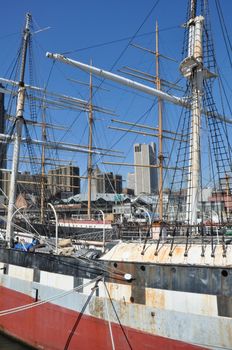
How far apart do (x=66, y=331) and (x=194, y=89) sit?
33.9ft

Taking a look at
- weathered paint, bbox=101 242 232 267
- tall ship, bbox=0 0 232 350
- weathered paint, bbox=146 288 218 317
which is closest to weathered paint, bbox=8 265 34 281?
tall ship, bbox=0 0 232 350

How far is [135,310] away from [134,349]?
1.00 m

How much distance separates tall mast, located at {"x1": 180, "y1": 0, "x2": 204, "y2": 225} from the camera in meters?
13.5

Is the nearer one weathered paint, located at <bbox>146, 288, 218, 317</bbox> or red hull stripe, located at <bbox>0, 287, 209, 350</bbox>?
weathered paint, located at <bbox>146, 288, 218, 317</bbox>

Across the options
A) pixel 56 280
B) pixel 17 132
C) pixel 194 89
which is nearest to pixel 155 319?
pixel 56 280

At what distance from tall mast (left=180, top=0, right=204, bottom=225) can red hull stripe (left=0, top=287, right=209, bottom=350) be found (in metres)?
4.71

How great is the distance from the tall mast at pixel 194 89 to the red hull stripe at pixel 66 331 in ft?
15.4

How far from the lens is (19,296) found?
13281 millimetres

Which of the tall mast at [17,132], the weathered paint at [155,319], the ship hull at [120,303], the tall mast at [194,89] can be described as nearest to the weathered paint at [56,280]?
the ship hull at [120,303]

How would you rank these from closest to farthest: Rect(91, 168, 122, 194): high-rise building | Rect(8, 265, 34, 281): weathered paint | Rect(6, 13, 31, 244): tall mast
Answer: Rect(8, 265, 34, 281): weathered paint < Rect(6, 13, 31, 244): tall mast < Rect(91, 168, 122, 194): high-rise building

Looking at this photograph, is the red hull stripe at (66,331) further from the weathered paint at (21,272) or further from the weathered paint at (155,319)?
the weathered paint at (21,272)

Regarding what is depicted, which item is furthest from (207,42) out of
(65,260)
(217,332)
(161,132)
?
(161,132)

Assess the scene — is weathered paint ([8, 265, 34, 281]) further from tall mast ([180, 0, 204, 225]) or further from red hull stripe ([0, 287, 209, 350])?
tall mast ([180, 0, 204, 225])

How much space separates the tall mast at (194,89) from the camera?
13467mm
